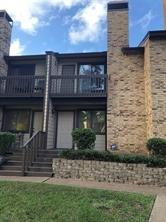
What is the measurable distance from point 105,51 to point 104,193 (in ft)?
32.5

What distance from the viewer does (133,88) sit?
43.9ft

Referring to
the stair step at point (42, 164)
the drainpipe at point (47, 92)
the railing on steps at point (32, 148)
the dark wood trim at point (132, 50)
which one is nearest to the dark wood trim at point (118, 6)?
the dark wood trim at point (132, 50)

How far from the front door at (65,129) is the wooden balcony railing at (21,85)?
2.06 meters

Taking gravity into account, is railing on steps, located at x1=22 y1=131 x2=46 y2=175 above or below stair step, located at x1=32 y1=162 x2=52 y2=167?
above

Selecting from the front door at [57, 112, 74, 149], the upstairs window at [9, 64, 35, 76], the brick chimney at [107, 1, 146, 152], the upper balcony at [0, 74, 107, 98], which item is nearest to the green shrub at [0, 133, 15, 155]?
the upper balcony at [0, 74, 107, 98]

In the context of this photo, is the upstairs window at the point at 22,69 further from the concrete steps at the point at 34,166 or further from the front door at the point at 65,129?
the concrete steps at the point at 34,166

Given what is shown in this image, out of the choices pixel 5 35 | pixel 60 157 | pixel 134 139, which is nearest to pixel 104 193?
pixel 60 157

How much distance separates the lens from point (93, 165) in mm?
9664

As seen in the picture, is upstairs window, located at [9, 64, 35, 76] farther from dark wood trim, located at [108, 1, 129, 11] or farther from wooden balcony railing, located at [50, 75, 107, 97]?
dark wood trim, located at [108, 1, 129, 11]

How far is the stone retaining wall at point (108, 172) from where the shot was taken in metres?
8.94

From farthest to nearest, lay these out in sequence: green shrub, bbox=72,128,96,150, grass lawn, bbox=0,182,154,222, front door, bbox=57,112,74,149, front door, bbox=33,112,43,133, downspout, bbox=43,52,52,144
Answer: front door, bbox=33,112,43,133 < front door, bbox=57,112,74,149 < downspout, bbox=43,52,52,144 < green shrub, bbox=72,128,96,150 < grass lawn, bbox=0,182,154,222

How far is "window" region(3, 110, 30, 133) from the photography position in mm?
15438

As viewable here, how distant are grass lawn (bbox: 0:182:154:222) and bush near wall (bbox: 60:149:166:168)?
109 inches

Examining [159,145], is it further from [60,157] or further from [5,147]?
[5,147]
